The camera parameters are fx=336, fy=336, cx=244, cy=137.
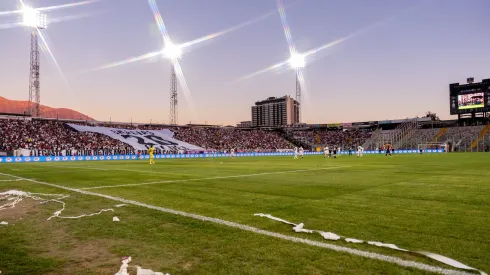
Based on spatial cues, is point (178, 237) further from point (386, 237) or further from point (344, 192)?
point (344, 192)

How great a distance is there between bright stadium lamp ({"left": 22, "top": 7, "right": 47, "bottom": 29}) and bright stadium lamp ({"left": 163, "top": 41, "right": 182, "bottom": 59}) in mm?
20949

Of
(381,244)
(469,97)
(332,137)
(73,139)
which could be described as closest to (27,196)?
(381,244)

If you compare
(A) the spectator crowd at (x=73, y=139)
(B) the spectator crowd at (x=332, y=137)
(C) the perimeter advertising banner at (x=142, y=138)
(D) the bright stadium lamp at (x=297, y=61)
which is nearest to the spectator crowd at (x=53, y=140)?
(A) the spectator crowd at (x=73, y=139)

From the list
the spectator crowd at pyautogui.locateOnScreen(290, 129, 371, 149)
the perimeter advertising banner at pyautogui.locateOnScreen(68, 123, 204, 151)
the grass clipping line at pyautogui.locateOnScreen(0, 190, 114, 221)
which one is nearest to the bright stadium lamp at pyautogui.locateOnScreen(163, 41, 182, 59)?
the perimeter advertising banner at pyautogui.locateOnScreen(68, 123, 204, 151)

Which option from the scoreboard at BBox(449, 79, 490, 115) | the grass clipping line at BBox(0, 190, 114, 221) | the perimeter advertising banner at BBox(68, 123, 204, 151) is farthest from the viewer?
the scoreboard at BBox(449, 79, 490, 115)

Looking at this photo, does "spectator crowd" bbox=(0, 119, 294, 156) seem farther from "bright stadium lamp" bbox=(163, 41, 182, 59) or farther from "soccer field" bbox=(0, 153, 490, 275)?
"soccer field" bbox=(0, 153, 490, 275)

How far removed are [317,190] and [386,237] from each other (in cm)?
579

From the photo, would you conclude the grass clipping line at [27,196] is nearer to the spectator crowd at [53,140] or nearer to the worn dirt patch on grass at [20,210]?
the worn dirt patch on grass at [20,210]

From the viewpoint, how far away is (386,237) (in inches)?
206

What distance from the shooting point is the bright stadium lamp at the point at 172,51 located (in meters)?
67.2

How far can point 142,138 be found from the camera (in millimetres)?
70875

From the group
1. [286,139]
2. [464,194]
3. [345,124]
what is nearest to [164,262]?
[464,194]

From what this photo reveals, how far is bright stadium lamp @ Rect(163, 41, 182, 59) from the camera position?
6719 centimetres

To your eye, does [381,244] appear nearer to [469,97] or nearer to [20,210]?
[20,210]
